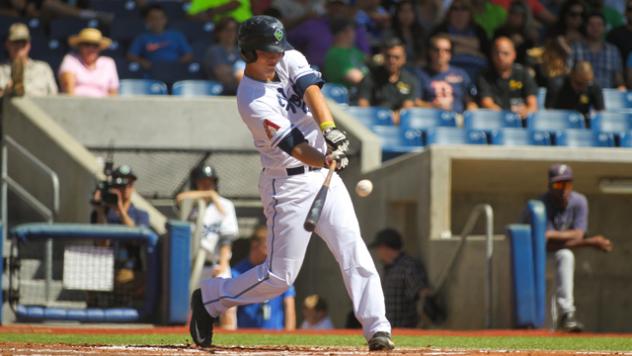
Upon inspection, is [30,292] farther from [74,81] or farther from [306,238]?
[306,238]

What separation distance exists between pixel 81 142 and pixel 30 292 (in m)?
2.75

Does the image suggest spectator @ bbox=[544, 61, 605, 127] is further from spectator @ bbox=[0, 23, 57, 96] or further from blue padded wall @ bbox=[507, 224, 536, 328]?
spectator @ bbox=[0, 23, 57, 96]

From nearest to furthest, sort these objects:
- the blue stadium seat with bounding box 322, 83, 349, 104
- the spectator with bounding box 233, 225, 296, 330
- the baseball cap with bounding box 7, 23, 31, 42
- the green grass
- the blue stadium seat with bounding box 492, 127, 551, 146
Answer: the green grass → the spectator with bounding box 233, 225, 296, 330 → the baseball cap with bounding box 7, 23, 31, 42 → the blue stadium seat with bounding box 492, 127, 551, 146 → the blue stadium seat with bounding box 322, 83, 349, 104

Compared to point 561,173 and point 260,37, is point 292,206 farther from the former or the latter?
point 561,173

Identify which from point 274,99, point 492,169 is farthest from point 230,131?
point 274,99

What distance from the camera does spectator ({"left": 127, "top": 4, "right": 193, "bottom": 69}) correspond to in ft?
48.3

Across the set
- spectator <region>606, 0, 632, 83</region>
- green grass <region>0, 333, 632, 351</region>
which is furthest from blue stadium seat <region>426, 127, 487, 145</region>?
green grass <region>0, 333, 632, 351</region>

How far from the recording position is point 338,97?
1403cm

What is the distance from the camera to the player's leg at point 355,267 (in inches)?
264

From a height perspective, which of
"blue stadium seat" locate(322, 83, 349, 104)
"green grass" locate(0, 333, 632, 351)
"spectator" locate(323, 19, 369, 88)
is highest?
"spectator" locate(323, 19, 369, 88)

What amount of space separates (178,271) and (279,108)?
432 centimetres

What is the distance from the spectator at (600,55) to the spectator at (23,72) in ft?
18.3

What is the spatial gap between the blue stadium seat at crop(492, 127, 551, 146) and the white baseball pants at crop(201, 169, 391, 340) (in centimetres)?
→ 703

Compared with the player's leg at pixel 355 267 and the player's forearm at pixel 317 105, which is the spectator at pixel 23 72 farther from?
the player's leg at pixel 355 267
